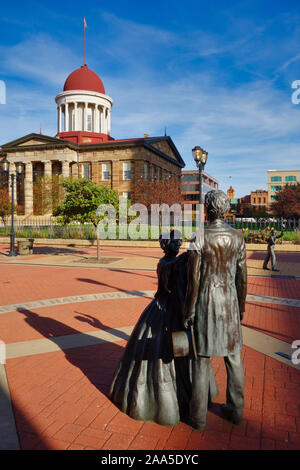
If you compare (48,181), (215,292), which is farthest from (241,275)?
(48,181)

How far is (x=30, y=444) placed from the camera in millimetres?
3184

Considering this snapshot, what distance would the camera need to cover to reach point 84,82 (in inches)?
2142

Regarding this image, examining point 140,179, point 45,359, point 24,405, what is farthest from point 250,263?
point 140,179

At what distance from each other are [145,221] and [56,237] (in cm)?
1020

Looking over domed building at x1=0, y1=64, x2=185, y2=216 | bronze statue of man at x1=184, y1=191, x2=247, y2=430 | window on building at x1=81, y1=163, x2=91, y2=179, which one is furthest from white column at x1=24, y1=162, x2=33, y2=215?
bronze statue of man at x1=184, y1=191, x2=247, y2=430

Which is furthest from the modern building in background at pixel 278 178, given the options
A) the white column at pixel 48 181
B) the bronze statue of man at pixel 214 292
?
the bronze statue of man at pixel 214 292

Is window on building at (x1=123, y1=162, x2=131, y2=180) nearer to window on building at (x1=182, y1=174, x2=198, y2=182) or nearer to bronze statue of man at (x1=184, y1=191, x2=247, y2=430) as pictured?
bronze statue of man at (x1=184, y1=191, x2=247, y2=430)

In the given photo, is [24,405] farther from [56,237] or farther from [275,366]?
[56,237]

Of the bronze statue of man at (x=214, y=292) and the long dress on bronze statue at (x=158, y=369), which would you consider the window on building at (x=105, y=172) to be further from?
the bronze statue of man at (x=214, y=292)

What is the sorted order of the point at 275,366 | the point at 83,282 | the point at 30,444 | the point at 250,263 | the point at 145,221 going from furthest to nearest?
1. the point at 145,221
2. the point at 250,263
3. the point at 83,282
4. the point at 275,366
5. the point at 30,444

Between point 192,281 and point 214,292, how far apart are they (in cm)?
27

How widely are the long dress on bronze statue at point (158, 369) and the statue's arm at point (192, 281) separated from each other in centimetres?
26

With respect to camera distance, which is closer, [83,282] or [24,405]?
[24,405]

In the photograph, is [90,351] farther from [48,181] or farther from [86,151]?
[86,151]
